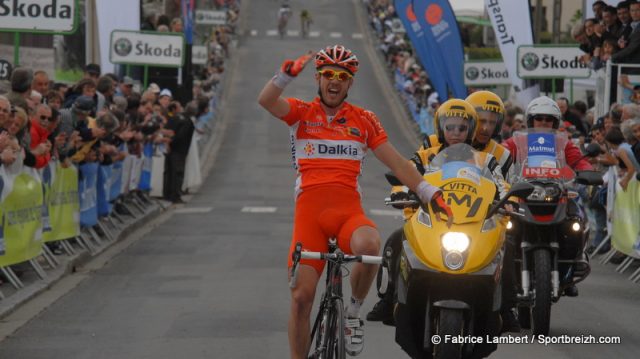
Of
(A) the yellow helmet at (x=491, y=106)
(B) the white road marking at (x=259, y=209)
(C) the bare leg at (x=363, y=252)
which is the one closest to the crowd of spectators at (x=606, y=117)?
(A) the yellow helmet at (x=491, y=106)

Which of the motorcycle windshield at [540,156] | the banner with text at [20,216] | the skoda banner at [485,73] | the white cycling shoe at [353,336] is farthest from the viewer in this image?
the skoda banner at [485,73]

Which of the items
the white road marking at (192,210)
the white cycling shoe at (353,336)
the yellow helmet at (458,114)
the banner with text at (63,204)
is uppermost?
the yellow helmet at (458,114)

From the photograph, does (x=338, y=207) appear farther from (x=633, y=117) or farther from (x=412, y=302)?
(x=633, y=117)

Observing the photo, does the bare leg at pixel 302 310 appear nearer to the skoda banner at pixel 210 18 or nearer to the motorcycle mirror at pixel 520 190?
the motorcycle mirror at pixel 520 190

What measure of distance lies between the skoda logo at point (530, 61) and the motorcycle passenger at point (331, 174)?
21250 mm

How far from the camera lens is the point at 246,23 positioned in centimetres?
9375

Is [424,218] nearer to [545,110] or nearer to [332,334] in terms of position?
[332,334]

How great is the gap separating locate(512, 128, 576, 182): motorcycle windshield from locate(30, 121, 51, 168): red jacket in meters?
5.55

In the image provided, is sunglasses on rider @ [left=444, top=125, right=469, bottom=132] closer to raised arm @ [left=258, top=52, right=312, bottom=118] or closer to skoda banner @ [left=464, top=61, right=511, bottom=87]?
raised arm @ [left=258, top=52, right=312, bottom=118]

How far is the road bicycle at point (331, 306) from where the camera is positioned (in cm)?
852

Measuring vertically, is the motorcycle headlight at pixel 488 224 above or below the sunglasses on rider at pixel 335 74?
below

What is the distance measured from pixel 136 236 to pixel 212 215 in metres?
4.15

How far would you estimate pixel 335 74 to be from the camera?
904cm

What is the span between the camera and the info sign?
54.9ft
